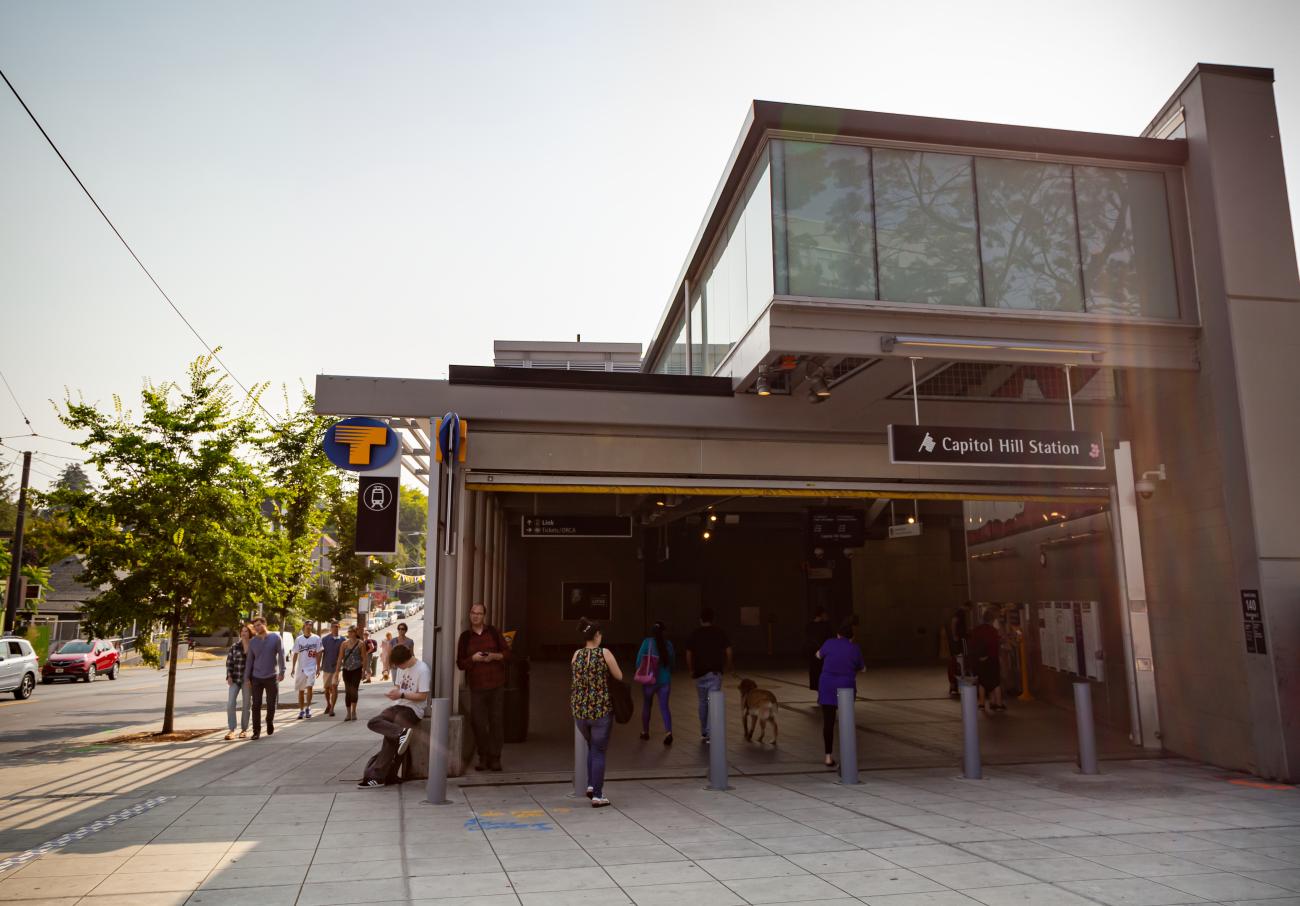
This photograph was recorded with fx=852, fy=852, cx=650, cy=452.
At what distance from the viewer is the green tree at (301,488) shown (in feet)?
62.6

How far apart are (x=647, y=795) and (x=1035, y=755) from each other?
17.3 ft

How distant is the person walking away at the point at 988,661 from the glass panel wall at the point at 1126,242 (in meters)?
6.69

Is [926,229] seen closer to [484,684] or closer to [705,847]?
[705,847]

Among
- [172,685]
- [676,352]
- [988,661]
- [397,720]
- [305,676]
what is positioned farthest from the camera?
[676,352]

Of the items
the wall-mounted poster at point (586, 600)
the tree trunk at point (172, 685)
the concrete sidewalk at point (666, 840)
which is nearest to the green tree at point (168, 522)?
the tree trunk at point (172, 685)

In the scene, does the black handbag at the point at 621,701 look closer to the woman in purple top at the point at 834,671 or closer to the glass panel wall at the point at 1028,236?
the woman in purple top at the point at 834,671

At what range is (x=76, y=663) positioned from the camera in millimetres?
27812

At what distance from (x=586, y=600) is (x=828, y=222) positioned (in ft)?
74.5

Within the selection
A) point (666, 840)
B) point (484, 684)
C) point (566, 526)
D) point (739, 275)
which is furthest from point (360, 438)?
point (566, 526)

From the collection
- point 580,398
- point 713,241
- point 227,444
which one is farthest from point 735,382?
point 227,444

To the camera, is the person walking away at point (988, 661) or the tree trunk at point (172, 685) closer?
the tree trunk at point (172, 685)

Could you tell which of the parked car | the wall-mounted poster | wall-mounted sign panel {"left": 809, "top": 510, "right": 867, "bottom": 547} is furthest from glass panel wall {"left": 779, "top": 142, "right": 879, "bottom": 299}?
the parked car

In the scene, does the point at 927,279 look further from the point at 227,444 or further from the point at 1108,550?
the point at 227,444

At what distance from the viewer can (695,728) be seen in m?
13.4
